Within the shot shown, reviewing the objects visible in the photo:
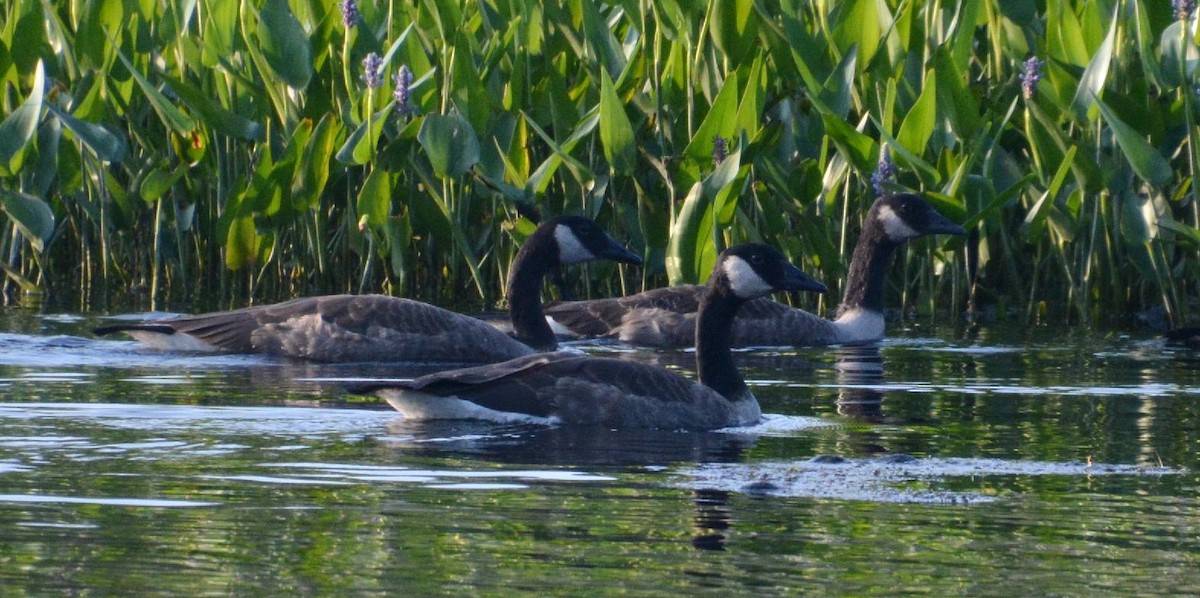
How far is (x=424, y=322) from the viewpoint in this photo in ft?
37.3

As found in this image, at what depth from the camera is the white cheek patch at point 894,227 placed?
40.9 ft

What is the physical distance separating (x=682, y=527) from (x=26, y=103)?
26.2ft

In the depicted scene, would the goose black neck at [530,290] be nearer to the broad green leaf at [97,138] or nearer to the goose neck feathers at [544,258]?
the goose neck feathers at [544,258]

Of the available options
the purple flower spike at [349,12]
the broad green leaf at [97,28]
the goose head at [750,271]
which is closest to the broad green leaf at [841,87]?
the goose head at [750,271]

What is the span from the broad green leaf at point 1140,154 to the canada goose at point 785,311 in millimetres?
1104

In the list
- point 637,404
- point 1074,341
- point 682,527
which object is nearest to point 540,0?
point 1074,341

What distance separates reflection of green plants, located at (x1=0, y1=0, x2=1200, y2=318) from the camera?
1244 cm

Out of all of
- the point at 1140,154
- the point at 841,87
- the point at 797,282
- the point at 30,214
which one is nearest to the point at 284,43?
the point at 30,214

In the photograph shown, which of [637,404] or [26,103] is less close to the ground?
[26,103]

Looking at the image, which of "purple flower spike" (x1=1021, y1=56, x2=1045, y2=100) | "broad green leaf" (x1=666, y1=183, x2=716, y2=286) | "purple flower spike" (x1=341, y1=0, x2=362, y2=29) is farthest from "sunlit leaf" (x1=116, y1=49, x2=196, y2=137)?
"purple flower spike" (x1=1021, y1=56, x2=1045, y2=100)

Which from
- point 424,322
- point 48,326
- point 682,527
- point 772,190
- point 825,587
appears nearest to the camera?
point 825,587

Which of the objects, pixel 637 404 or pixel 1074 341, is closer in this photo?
pixel 637 404

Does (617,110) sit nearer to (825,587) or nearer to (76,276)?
(76,276)

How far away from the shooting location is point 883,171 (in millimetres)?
12594
